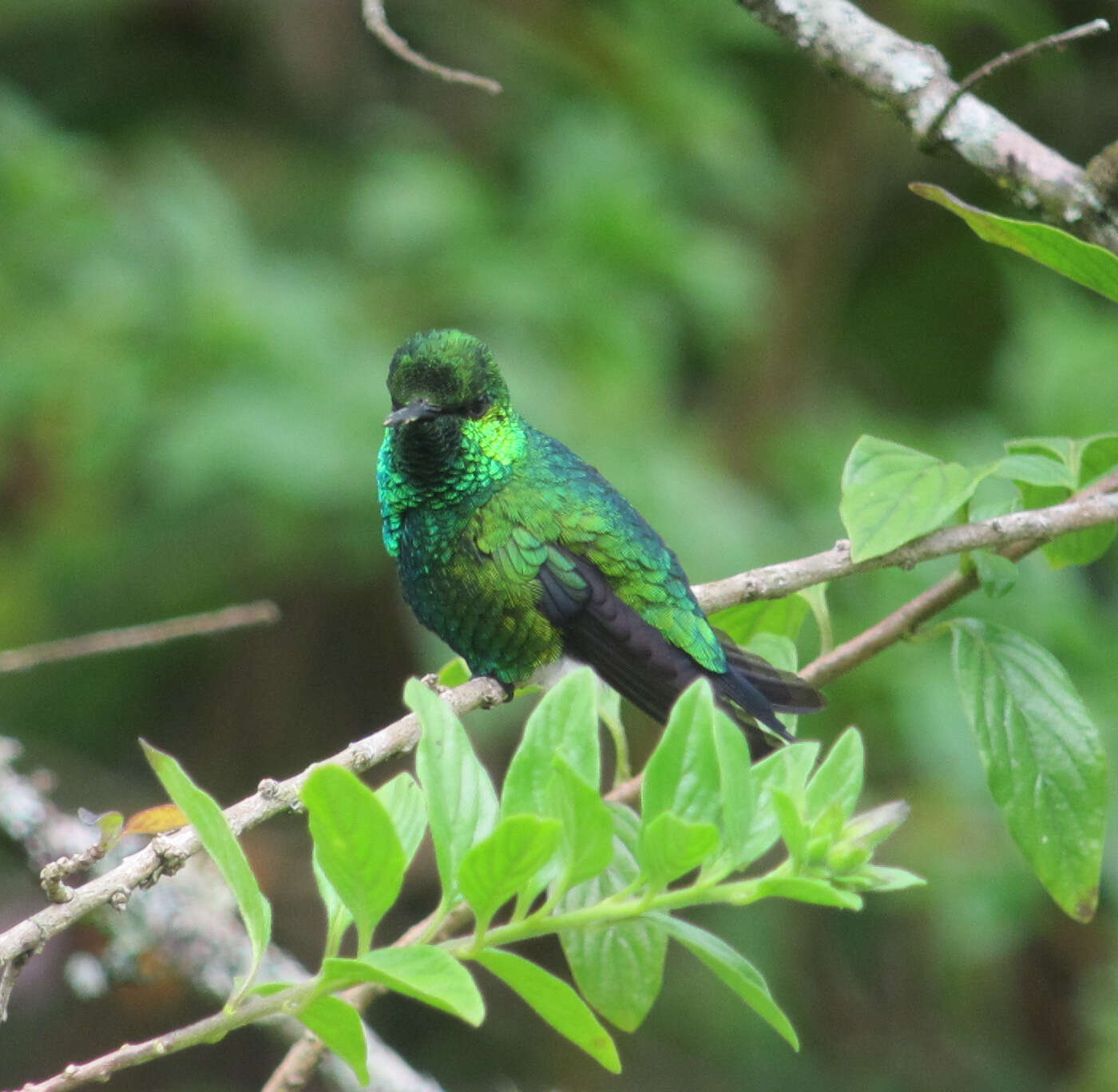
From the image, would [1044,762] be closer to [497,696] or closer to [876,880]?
[876,880]

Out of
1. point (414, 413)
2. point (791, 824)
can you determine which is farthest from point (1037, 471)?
point (414, 413)

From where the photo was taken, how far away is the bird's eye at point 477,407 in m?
2.76

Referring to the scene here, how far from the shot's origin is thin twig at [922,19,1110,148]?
191cm

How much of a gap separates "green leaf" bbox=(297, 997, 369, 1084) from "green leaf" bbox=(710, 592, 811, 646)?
1.06 m

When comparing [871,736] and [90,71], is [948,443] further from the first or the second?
[90,71]

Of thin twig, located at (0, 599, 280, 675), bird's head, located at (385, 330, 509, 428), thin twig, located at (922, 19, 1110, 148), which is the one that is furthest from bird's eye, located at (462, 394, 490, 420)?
thin twig, located at (922, 19, 1110, 148)

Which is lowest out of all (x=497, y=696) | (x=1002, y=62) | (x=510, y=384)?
(x=510, y=384)

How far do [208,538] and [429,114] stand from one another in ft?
7.01

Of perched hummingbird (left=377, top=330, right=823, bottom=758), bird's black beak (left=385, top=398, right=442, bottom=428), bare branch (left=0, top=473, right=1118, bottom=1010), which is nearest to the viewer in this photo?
bare branch (left=0, top=473, right=1118, bottom=1010)

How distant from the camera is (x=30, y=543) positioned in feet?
15.0

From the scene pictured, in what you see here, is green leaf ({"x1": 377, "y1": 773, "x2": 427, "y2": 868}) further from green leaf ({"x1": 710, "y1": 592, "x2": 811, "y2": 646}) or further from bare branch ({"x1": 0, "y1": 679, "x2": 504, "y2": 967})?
green leaf ({"x1": 710, "y1": 592, "x2": 811, "y2": 646})

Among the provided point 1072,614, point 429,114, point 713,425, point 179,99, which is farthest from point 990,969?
point 179,99

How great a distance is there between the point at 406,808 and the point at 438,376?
4.90 feet

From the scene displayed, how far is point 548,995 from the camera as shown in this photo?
118 cm
